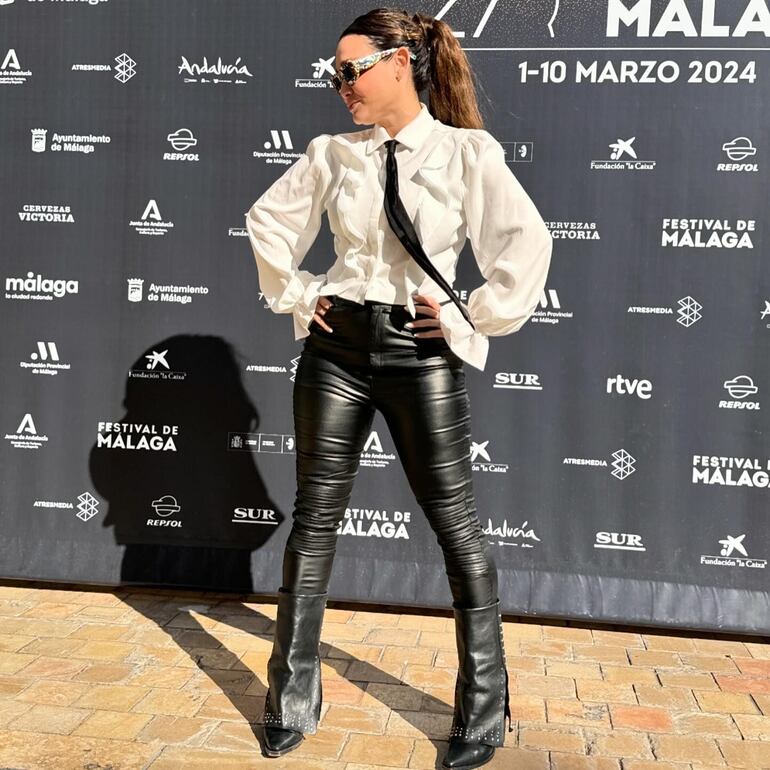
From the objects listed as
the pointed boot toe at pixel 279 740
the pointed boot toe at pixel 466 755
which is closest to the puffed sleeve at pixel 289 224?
the pointed boot toe at pixel 279 740

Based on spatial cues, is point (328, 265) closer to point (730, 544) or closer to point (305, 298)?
point (305, 298)

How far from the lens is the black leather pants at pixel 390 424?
2.30m

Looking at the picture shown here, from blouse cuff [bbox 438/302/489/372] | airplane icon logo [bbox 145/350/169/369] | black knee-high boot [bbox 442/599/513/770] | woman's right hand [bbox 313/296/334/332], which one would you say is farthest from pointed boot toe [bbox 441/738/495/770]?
airplane icon logo [bbox 145/350/169/369]

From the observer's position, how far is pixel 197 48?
3.60 m

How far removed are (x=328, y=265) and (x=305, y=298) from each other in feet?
4.03

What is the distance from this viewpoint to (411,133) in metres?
2.31

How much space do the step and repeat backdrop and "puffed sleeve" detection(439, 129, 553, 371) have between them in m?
1.24

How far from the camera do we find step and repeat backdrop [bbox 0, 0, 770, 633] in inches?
133

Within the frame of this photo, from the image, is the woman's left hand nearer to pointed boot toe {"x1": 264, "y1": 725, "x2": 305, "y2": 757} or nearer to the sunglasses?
the sunglasses

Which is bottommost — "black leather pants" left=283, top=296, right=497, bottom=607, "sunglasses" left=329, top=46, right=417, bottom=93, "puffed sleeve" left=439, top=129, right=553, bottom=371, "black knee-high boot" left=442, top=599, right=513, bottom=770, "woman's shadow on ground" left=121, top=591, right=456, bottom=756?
"woman's shadow on ground" left=121, top=591, right=456, bottom=756

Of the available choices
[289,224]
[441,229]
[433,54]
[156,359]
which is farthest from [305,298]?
[156,359]

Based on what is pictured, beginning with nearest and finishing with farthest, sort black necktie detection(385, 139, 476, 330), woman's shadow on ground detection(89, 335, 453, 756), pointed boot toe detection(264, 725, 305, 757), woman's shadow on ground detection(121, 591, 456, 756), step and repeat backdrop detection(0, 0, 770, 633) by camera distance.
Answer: black necktie detection(385, 139, 476, 330) → pointed boot toe detection(264, 725, 305, 757) → woman's shadow on ground detection(121, 591, 456, 756) → step and repeat backdrop detection(0, 0, 770, 633) → woman's shadow on ground detection(89, 335, 453, 756)

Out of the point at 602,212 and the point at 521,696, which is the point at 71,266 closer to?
the point at 602,212

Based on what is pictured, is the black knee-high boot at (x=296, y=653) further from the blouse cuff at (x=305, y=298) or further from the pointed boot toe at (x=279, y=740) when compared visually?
the blouse cuff at (x=305, y=298)
